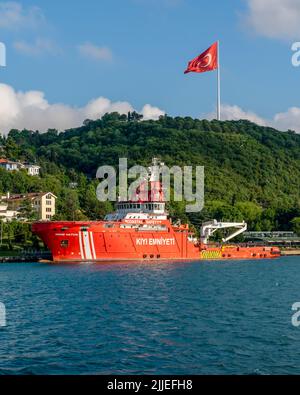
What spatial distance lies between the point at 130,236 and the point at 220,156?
85.3m

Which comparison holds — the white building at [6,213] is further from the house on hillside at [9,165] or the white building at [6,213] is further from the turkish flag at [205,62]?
the turkish flag at [205,62]

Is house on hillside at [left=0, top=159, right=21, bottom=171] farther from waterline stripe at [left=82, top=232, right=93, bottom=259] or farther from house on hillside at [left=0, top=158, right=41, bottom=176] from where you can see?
waterline stripe at [left=82, top=232, right=93, bottom=259]

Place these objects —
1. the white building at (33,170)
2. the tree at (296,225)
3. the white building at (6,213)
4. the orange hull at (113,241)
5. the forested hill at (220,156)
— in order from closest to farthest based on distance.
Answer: the orange hull at (113,241) → the white building at (6,213) → the tree at (296,225) → the forested hill at (220,156) → the white building at (33,170)

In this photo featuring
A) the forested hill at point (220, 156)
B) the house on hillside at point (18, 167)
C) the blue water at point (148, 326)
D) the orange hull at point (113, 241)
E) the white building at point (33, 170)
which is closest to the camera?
the blue water at point (148, 326)

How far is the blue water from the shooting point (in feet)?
78.2

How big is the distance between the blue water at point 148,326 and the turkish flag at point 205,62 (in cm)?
2804

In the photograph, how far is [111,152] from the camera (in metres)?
166

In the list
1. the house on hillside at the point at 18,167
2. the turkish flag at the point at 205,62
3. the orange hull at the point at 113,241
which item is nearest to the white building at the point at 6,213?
the orange hull at the point at 113,241

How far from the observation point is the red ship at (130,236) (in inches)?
2719

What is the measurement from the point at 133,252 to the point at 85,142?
12472 cm

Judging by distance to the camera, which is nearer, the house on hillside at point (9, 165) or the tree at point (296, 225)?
the tree at point (296, 225)

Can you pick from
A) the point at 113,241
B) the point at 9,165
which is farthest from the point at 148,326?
the point at 9,165

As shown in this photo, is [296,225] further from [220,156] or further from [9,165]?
[9,165]

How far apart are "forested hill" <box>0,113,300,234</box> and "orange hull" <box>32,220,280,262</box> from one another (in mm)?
45322
